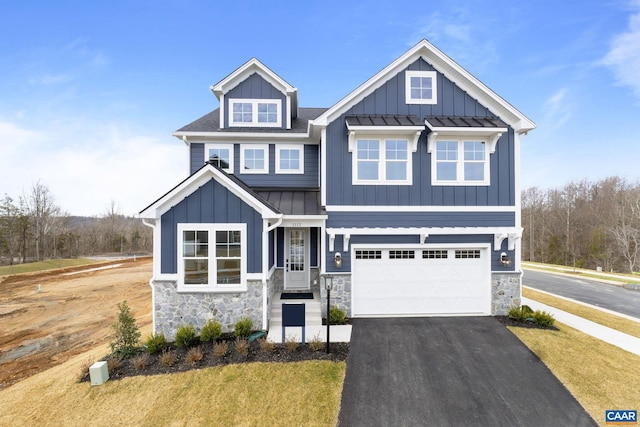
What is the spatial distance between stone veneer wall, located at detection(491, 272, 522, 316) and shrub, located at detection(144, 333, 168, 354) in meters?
10.9

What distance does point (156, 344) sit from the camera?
24.1ft

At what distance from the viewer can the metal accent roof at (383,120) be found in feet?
29.8

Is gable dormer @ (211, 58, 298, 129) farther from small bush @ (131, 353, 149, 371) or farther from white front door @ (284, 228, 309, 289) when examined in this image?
small bush @ (131, 353, 149, 371)

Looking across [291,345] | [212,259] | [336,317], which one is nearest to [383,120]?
[336,317]

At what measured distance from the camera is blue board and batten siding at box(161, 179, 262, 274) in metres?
8.05

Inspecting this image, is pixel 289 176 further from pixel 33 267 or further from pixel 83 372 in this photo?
pixel 33 267

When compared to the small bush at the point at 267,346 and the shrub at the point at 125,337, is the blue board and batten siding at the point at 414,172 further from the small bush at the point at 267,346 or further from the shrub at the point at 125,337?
the shrub at the point at 125,337

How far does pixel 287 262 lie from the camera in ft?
36.4

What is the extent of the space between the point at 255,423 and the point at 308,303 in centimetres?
442

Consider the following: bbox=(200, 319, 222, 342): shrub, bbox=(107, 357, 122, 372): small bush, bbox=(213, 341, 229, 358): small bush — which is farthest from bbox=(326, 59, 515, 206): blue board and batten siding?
bbox=(107, 357, 122, 372): small bush

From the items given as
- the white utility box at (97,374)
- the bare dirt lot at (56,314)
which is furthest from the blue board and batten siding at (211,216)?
the bare dirt lot at (56,314)

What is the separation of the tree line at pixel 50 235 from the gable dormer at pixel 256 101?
3699cm

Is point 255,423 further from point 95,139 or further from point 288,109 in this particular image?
→ point 95,139

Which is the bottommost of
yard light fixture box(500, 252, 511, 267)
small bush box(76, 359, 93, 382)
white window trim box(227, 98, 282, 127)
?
small bush box(76, 359, 93, 382)
